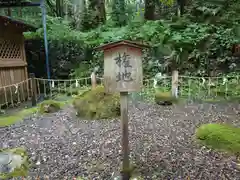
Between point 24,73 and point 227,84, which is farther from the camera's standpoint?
point 24,73

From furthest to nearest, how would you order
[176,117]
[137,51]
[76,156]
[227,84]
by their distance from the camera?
[227,84] → [176,117] → [76,156] → [137,51]

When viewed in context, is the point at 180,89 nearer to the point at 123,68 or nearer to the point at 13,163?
the point at 123,68

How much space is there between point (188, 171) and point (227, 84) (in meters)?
5.21

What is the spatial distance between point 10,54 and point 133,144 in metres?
6.36

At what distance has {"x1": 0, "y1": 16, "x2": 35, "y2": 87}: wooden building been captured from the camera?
24.6 ft

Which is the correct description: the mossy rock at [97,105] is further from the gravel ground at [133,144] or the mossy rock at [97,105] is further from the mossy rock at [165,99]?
the mossy rock at [165,99]

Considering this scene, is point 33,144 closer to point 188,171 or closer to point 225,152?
point 188,171

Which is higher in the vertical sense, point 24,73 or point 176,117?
point 24,73

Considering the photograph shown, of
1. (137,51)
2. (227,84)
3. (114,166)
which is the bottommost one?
(114,166)

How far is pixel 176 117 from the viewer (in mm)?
5453

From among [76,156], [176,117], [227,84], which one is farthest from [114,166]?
[227,84]

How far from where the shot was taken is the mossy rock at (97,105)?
5.51 metres

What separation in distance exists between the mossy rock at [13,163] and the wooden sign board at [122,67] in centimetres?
188

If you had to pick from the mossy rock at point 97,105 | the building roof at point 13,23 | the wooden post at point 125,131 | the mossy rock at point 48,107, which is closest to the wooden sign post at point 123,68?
the wooden post at point 125,131
